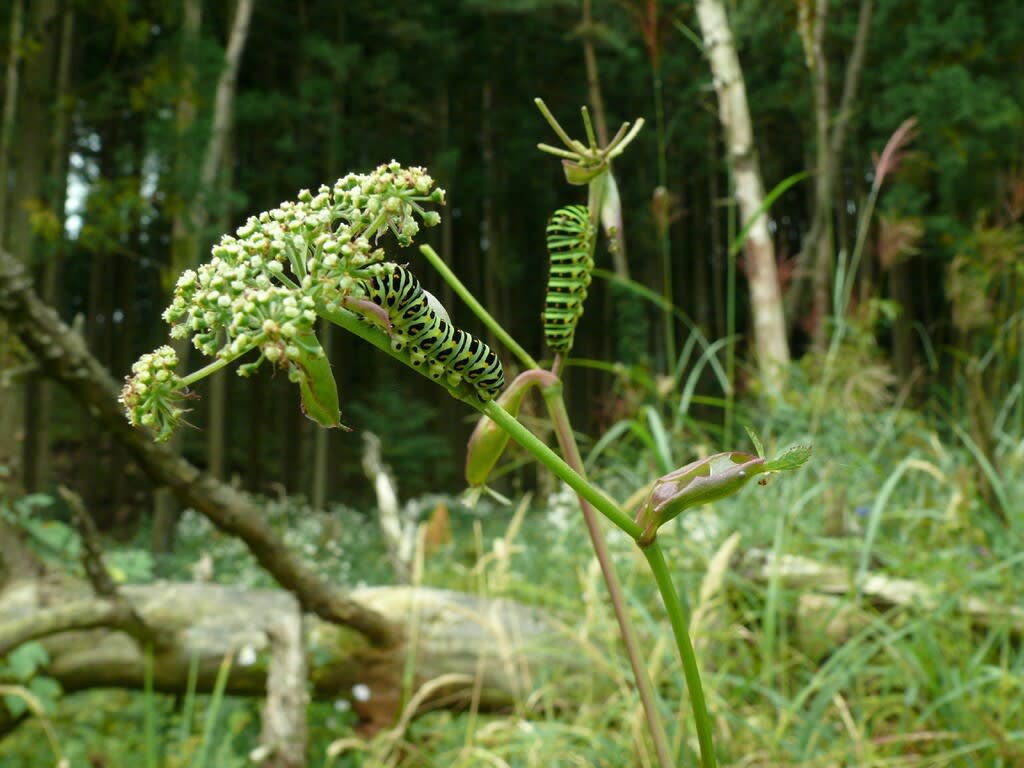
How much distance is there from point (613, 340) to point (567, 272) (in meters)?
18.7

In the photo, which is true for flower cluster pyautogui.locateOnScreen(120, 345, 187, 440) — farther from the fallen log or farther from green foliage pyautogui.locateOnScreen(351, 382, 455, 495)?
green foliage pyautogui.locateOnScreen(351, 382, 455, 495)

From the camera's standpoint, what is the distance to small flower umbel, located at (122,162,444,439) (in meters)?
0.39

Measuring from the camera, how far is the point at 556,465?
38cm

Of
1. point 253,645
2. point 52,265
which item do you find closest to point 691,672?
point 253,645

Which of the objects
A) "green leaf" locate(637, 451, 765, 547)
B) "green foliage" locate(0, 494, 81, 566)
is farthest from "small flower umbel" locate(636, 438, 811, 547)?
"green foliage" locate(0, 494, 81, 566)

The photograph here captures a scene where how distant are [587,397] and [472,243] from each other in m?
3.65

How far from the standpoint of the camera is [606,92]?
1589 centimetres

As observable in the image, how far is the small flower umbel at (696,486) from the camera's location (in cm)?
44

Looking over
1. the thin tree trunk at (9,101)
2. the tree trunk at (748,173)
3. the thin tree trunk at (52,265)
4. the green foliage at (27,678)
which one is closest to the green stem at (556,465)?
the green foliage at (27,678)

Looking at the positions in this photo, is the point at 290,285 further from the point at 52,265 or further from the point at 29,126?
the point at 52,265

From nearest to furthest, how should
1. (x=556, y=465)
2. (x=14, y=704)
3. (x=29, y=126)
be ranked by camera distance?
(x=556, y=465), (x=14, y=704), (x=29, y=126)

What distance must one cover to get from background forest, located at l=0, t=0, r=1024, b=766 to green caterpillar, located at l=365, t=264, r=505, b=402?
11.7 inches

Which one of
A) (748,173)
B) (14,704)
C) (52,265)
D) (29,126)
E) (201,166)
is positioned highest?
(29,126)

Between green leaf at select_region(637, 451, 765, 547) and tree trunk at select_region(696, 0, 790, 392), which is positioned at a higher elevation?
tree trunk at select_region(696, 0, 790, 392)
